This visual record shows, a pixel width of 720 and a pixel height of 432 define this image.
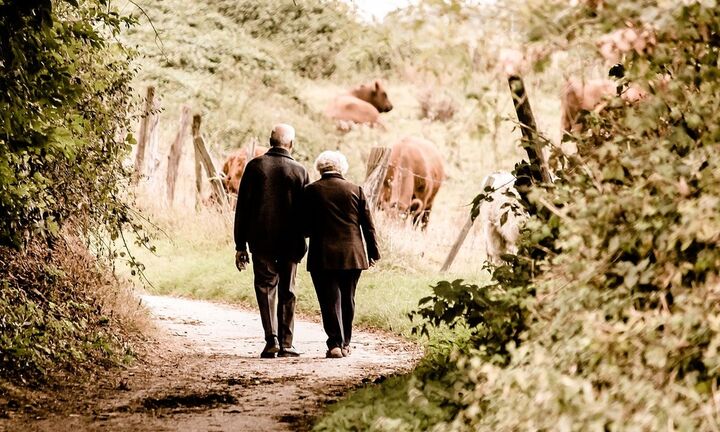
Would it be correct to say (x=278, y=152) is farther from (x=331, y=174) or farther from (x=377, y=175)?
(x=377, y=175)

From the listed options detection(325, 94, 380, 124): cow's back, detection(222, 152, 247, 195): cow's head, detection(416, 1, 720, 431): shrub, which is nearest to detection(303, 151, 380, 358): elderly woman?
detection(416, 1, 720, 431): shrub

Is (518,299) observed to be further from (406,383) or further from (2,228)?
(2,228)

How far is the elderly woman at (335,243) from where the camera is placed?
31.2 feet

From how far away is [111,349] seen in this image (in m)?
8.57

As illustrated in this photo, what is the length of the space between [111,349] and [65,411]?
171cm

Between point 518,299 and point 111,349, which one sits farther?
point 111,349

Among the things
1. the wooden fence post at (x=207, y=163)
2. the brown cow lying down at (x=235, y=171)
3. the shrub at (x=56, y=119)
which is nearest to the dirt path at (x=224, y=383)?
the shrub at (x=56, y=119)

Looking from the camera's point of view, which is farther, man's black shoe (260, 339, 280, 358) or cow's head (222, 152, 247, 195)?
cow's head (222, 152, 247, 195)

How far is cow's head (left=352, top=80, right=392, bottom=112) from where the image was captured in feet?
118

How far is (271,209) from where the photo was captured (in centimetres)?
958

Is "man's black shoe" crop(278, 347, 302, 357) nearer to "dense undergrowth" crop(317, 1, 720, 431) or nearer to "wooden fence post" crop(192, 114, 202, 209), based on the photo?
"dense undergrowth" crop(317, 1, 720, 431)


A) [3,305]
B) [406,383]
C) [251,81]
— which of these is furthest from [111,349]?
[251,81]

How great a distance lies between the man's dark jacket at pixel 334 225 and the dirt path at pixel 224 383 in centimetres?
91

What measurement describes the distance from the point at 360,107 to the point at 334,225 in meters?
24.6
